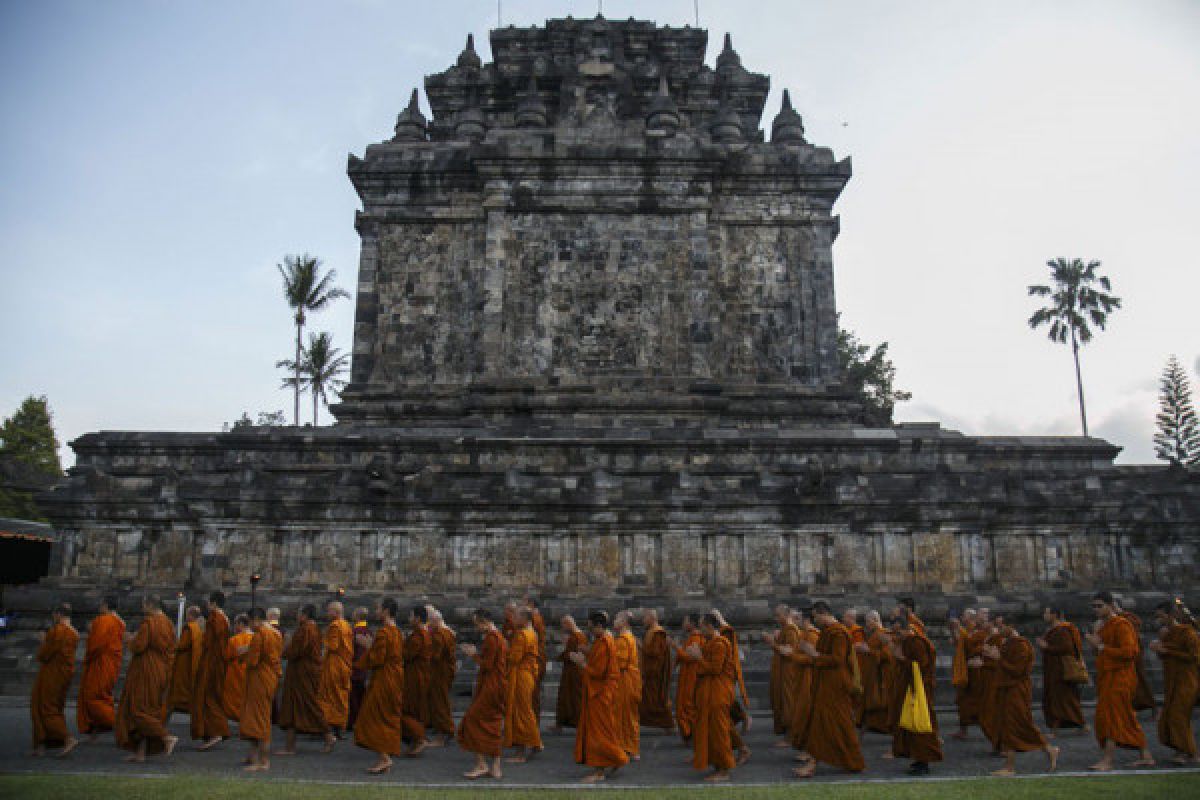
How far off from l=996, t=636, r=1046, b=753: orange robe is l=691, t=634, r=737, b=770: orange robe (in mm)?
3020

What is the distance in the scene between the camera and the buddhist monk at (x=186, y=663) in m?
11.1

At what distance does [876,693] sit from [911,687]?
2117 millimetres

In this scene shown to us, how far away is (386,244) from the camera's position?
79.9 ft

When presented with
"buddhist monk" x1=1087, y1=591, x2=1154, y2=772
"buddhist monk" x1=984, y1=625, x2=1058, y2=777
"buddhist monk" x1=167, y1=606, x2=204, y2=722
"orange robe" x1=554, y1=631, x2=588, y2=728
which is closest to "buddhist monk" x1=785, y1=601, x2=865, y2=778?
"buddhist monk" x1=984, y1=625, x2=1058, y2=777

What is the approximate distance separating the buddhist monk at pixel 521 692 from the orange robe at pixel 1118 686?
6307mm

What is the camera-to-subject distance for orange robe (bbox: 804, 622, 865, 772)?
31.0ft

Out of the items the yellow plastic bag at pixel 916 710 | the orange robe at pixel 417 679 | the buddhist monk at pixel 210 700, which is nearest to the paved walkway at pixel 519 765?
the buddhist monk at pixel 210 700

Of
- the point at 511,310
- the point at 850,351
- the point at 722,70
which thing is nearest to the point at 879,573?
the point at 511,310

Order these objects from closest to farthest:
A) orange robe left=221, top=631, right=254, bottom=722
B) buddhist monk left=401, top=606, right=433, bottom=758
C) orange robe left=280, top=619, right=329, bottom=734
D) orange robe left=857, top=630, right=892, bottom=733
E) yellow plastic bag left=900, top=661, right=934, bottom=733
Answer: yellow plastic bag left=900, top=661, right=934, bottom=733, orange robe left=280, top=619, right=329, bottom=734, orange robe left=221, top=631, right=254, bottom=722, buddhist monk left=401, top=606, right=433, bottom=758, orange robe left=857, top=630, right=892, bottom=733

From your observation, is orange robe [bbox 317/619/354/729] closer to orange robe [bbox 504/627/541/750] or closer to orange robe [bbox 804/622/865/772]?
orange robe [bbox 504/627/541/750]

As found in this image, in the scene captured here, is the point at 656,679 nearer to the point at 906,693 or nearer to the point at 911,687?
the point at 906,693

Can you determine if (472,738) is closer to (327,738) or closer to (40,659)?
(327,738)

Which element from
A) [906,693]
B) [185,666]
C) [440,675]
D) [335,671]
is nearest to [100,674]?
[185,666]

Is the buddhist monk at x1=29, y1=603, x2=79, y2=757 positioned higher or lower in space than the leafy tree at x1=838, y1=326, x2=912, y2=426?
lower
